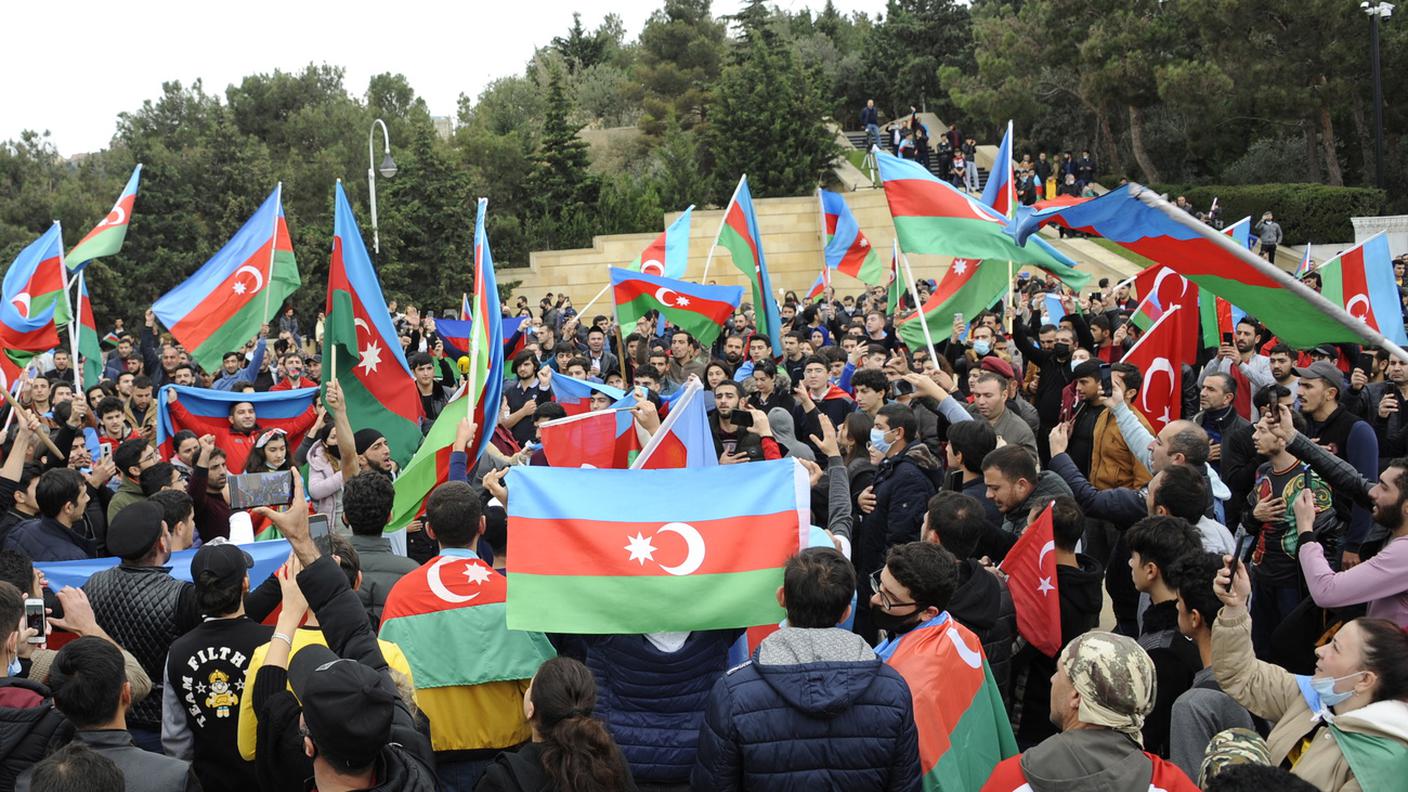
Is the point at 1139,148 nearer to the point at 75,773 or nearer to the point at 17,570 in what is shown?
the point at 17,570

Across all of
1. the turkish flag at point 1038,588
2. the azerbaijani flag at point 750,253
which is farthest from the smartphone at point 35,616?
the azerbaijani flag at point 750,253

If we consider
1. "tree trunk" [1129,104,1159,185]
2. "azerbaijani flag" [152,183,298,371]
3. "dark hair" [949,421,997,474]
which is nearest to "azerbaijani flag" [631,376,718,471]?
"dark hair" [949,421,997,474]

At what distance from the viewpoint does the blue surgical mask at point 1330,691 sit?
355cm

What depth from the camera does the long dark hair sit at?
11.1 feet

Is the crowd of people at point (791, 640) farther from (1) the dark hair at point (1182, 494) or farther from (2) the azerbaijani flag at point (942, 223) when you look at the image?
(2) the azerbaijani flag at point (942, 223)

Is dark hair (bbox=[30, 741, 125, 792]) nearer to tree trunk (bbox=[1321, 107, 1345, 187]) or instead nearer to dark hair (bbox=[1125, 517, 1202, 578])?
dark hair (bbox=[1125, 517, 1202, 578])

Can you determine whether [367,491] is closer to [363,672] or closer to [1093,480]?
[363,672]

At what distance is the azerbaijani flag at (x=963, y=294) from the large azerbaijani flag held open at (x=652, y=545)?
717cm

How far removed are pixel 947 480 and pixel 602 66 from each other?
49.3 metres

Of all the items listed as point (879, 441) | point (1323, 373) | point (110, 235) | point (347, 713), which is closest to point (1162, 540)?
point (879, 441)

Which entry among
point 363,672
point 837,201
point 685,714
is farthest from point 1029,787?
point 837,201

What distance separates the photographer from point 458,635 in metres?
4.67

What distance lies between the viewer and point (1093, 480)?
7.52m

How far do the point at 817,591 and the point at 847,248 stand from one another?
1671 centimetres
